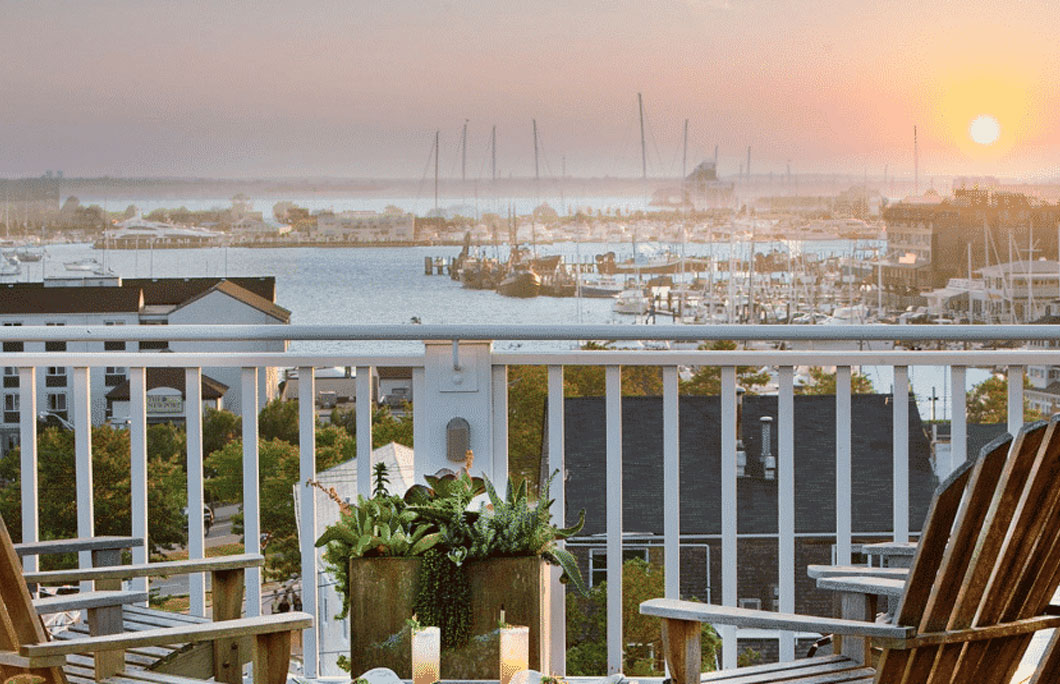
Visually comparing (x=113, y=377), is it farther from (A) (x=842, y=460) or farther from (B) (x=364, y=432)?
(A) (x=842, y=460)

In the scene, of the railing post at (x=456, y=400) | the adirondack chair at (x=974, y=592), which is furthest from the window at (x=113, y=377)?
the adirondack chair at (x=974, y=592)

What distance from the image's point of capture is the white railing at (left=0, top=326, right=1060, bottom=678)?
2.82 m

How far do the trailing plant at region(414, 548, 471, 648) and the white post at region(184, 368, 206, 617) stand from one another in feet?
2.46

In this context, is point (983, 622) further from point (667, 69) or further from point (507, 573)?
point (667, 69)

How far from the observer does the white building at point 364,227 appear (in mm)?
9570

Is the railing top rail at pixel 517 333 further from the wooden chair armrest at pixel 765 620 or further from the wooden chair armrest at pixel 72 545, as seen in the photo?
the wooden chair armrest at pixel 765 620

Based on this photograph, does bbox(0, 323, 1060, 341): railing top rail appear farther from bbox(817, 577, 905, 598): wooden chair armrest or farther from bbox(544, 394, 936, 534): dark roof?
bbox(544, 394, 936, 534): dark roof

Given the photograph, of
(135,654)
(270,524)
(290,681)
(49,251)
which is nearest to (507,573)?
(290,681)

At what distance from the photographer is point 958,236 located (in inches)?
497

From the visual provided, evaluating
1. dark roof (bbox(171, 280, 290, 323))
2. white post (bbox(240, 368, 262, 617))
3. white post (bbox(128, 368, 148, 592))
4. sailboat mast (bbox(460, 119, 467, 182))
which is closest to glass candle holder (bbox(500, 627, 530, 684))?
white post (bbox(240, 368, 262, 617))

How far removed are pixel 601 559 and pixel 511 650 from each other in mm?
1326

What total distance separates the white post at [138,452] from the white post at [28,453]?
0.25 m

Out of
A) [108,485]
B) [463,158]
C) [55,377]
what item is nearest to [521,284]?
[463,158]

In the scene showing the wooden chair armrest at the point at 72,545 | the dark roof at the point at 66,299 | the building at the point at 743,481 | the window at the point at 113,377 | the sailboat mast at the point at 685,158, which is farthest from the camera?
the sailboat mast at the point at 685,158
